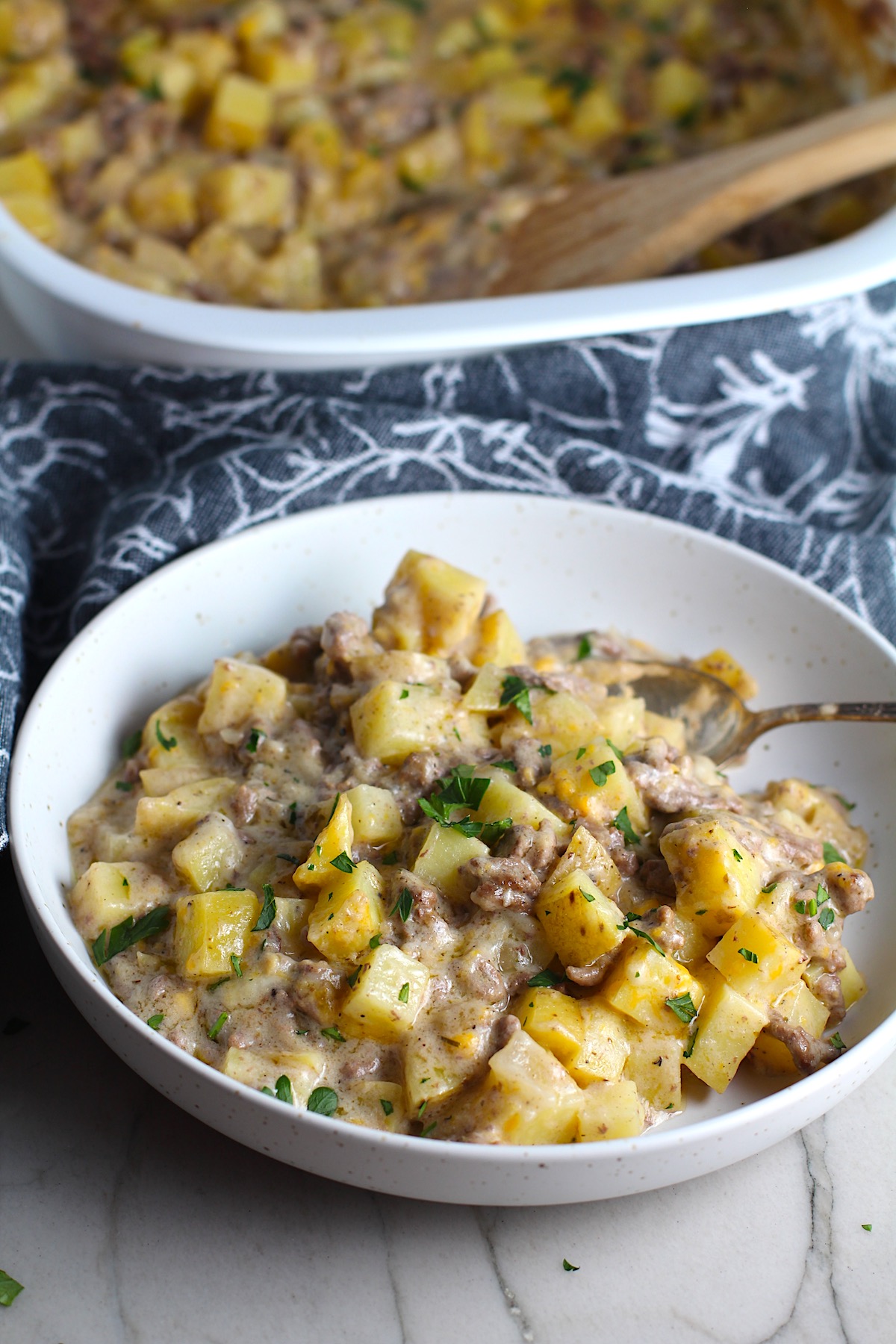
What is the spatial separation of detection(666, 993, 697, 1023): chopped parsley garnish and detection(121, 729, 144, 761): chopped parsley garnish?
45.5 inches

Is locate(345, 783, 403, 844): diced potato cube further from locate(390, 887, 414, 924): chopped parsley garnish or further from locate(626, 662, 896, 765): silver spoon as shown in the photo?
locate(626, 662, 896, 765): silver spoon

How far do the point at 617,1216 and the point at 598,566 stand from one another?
1486 millimetres

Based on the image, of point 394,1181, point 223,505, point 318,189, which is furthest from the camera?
point 318,189

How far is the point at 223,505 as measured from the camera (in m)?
2.98

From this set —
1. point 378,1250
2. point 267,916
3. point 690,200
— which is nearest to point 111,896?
point 267,916

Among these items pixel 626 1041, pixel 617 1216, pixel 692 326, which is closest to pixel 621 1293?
pixel 617 1216

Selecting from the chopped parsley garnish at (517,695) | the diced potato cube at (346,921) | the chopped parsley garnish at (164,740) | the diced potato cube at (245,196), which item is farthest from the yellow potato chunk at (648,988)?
the diced potato cube at (245,196)

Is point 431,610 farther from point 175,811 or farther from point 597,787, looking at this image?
point 175,811

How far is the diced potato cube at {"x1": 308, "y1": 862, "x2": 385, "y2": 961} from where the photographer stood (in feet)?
6.68

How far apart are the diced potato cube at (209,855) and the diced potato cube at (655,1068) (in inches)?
28.1

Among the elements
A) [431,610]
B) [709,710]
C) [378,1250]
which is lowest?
[378,1250]

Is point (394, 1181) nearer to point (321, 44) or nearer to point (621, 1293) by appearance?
point (621, 1293)

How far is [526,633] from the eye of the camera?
3.05 m

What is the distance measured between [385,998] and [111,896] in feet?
1.72
